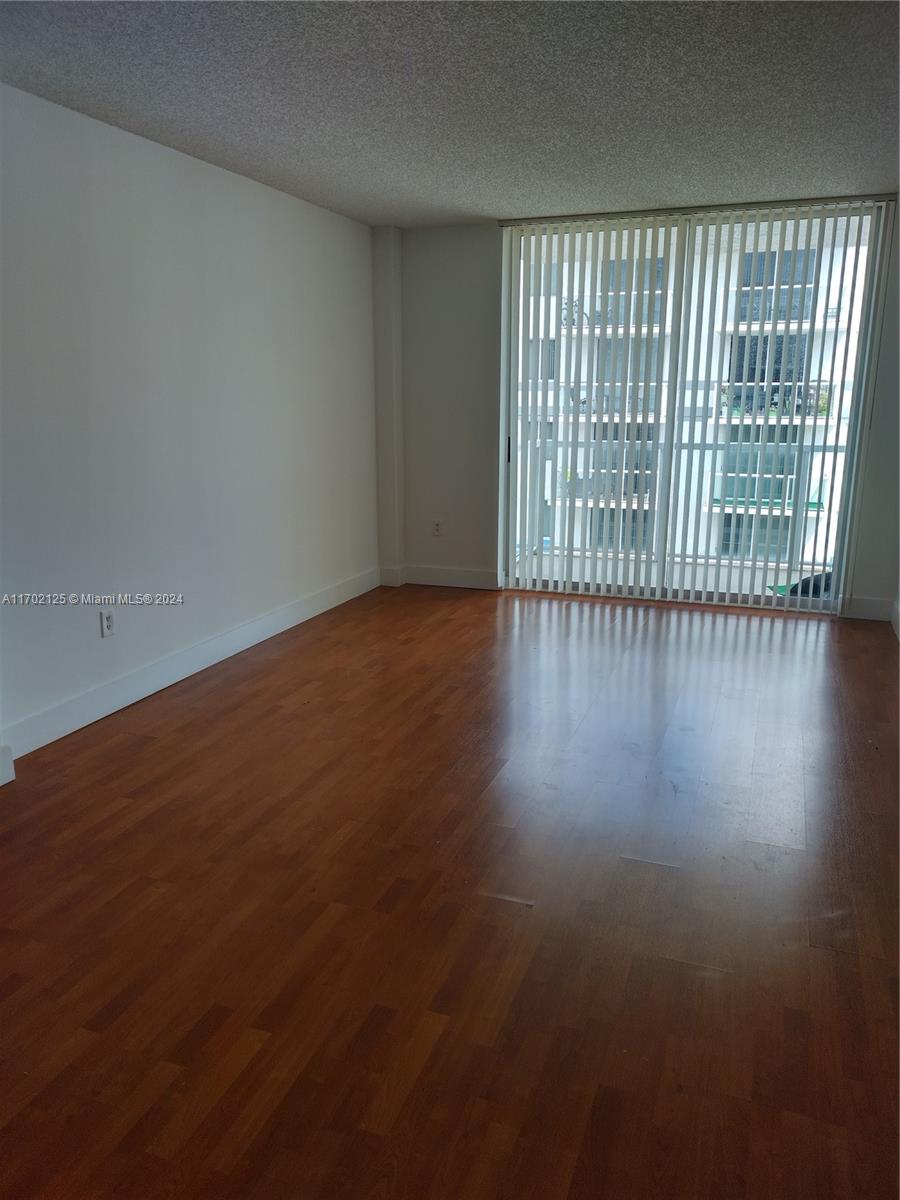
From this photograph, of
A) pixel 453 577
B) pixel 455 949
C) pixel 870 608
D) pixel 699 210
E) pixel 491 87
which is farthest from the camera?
pixel 453 577

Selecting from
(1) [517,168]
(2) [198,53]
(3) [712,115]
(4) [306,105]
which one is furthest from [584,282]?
(2) [198,53]

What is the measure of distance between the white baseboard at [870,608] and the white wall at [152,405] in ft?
11.3

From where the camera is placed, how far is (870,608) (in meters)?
5.59

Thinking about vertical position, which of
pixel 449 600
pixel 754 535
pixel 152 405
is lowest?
pixel 449 600

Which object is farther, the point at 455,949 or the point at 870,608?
the point at 870,608

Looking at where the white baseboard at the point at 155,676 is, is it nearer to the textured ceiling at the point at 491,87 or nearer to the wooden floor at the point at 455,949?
the wooden floor at the point at 455,949

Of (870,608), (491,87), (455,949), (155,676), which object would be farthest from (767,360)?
(455,949)

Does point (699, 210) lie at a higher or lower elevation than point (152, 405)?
higher

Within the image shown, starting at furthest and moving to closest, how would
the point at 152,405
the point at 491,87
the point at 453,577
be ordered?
1. the point at 453,577
2. the point at 152,405
3. the point at 491,87

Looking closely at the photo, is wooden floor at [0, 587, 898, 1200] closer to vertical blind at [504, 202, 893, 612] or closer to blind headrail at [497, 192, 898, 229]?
vertical blind at [504, 202, 893, 612]

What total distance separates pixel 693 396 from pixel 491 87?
2911 mm

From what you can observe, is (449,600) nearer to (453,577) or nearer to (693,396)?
(453,577)

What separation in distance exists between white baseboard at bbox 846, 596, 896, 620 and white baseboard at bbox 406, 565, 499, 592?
241cm

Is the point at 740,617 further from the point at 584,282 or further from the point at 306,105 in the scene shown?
the point at 306,105
